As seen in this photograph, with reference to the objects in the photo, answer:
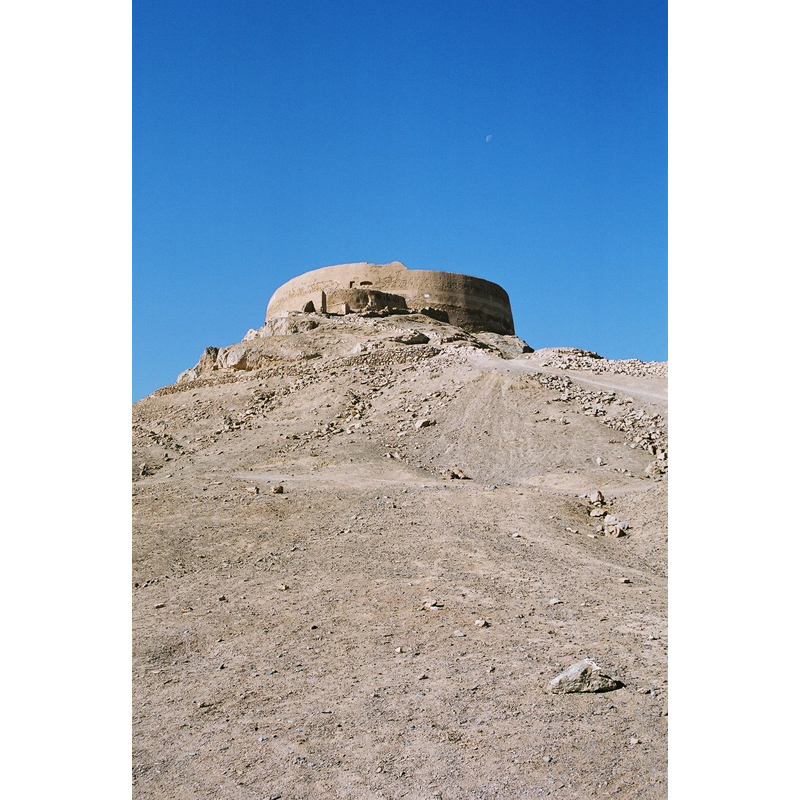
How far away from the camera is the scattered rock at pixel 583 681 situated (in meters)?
4.02

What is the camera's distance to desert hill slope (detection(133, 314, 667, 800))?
11.4 feet

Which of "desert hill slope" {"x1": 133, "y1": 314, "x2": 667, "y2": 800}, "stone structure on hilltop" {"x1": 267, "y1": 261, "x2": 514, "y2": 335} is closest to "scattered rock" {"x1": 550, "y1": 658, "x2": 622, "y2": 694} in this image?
"desert hill slope" {"x1": 133, "y1": 314, "x2": 667, "y2": 800}

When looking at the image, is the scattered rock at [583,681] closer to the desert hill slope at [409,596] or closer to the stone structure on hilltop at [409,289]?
the desert hill slope at [409,596]

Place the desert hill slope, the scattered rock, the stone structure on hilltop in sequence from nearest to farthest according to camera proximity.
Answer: the desert hill slope, the scattered rock, the stone structure on hilltop

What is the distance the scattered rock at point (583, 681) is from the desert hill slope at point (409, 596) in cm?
5

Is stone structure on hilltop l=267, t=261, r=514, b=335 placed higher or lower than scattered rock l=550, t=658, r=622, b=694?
higher

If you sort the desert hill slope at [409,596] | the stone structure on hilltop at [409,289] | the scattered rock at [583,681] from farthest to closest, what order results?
1. the stone structure on hilltop at [409,289]
2. the scattered rock at [583,681]
3. the desert hill slope at [409,596]

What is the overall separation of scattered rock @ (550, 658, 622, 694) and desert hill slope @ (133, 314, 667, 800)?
0.17ft

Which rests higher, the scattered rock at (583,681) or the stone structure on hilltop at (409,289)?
the stone structure on hilltop at (409,289)

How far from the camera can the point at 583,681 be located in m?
4.05

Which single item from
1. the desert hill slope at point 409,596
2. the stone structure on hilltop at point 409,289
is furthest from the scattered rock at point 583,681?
the stone structure on hilltop at point 409,289

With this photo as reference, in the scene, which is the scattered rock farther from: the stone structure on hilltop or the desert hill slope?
the stone structure on hilltop

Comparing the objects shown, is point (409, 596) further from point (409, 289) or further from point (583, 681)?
point (409, 289)

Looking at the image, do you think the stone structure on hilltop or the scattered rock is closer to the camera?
the scattered rock
